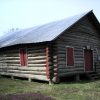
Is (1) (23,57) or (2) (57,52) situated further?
(1) (23,57)

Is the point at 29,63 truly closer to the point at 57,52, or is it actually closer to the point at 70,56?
the point at 57,52

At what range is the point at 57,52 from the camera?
55.8ft

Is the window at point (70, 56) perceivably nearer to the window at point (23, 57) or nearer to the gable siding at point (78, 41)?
the gable siding at point (78, 41)

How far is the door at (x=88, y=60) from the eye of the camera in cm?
2030

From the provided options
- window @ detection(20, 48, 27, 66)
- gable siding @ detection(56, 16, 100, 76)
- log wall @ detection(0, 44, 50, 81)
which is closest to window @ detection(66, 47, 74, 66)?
gable siding @ detection(56, 16, 100, 76)

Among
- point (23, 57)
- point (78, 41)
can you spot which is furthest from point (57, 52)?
point (23, 57)

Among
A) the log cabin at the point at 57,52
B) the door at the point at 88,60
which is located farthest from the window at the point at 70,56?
the door at the point at 88,60

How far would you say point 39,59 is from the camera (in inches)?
693

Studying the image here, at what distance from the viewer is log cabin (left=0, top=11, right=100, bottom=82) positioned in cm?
1692

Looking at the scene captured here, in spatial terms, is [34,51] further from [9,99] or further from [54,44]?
[9,99]

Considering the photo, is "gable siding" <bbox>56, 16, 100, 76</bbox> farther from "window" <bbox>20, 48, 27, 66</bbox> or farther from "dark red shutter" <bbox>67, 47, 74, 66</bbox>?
"window" <bbox>20, 48, 27, 66</bbox>

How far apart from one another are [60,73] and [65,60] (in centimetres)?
117

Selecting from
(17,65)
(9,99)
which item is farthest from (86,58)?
(9,99)

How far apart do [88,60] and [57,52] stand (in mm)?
4705
